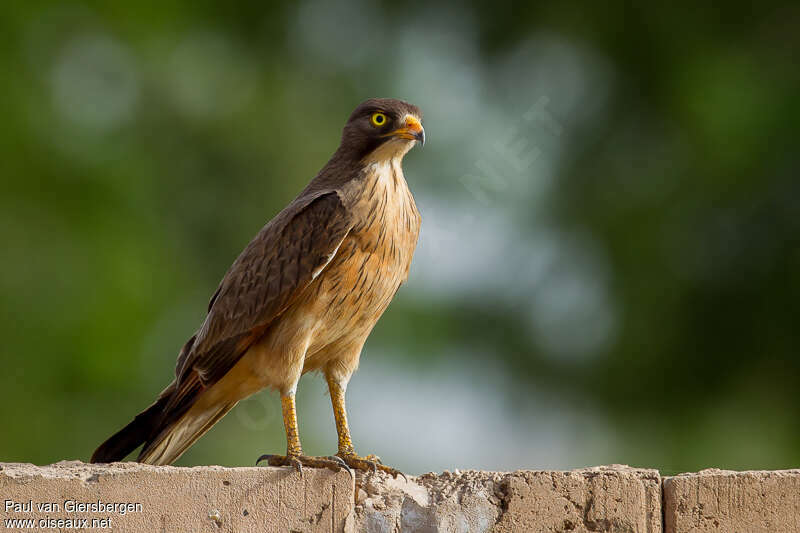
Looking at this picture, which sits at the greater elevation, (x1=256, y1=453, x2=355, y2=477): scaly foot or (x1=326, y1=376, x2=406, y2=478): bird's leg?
(x1=326, y1=376, x2=406, y2=478): bird's leg

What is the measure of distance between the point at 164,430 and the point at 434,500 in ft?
4.56

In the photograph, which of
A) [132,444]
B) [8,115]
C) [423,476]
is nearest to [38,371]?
A: [8,115]

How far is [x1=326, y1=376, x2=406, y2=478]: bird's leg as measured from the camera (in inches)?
157

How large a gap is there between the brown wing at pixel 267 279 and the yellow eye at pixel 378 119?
1.36 feet

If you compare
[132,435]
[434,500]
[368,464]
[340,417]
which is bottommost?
[434,500]

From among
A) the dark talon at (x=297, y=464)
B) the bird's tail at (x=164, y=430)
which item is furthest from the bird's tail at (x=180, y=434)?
the dark talon at (x=297, y=464)

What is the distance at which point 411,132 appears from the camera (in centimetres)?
470

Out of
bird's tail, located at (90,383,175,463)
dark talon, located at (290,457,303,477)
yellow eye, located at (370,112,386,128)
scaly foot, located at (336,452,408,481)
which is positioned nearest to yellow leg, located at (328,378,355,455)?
scaly foot, located at (336,452,408,481)

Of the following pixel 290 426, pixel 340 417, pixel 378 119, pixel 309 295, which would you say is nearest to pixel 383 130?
pixel 378 119

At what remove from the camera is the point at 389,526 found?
3.76 meters

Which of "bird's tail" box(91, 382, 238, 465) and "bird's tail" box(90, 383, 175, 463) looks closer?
"bird's tail" box(90, 383, 175, 463)

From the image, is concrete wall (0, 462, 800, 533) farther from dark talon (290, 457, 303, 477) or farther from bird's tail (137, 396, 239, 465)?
bird's tail (137, 396, 239, 465)

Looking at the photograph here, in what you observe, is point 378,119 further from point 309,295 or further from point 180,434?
point 180,434

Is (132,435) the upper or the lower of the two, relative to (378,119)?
lower
